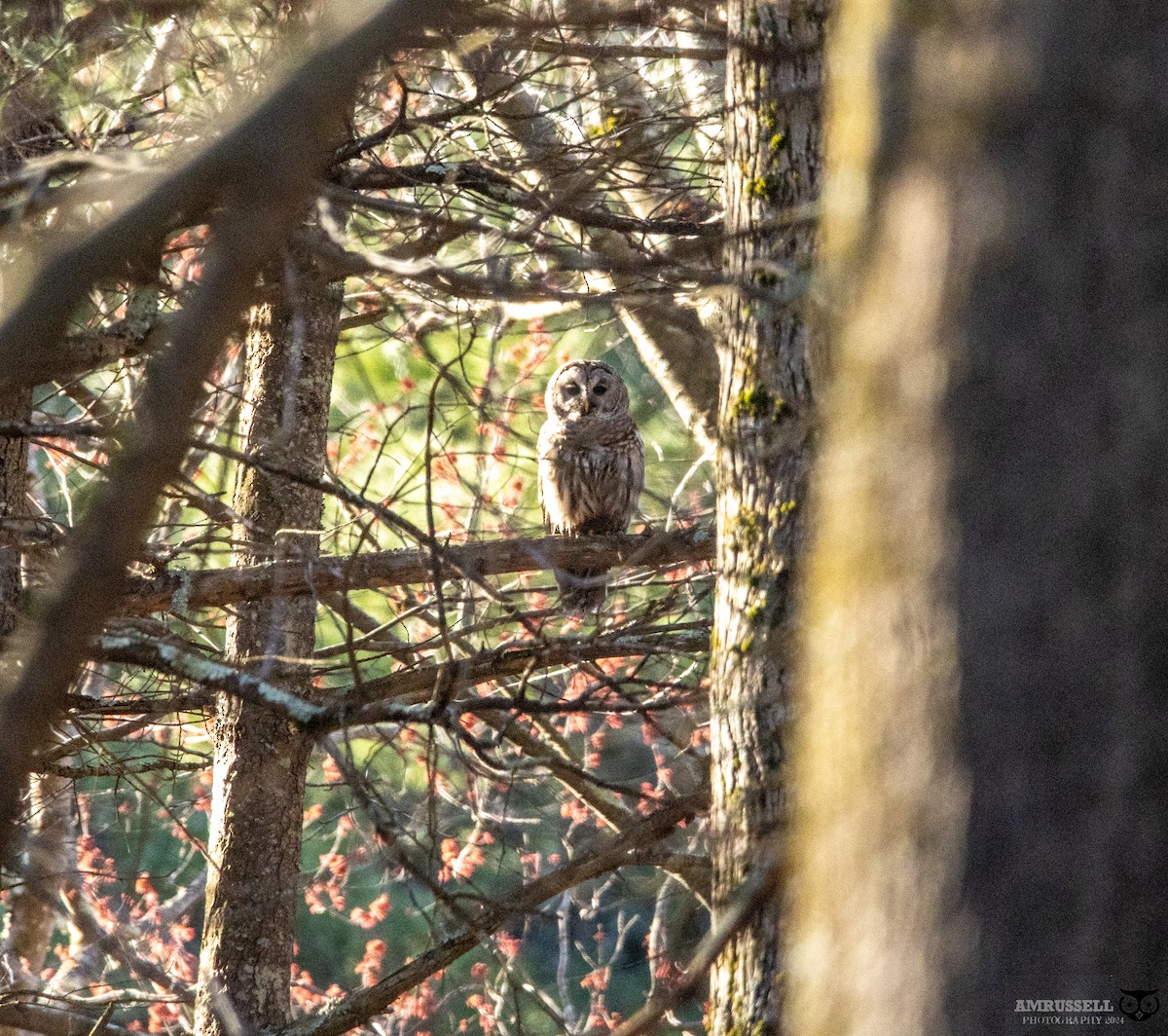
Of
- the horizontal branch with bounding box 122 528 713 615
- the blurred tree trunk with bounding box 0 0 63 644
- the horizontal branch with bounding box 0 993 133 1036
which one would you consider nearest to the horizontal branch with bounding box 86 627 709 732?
the horizontal branch with bounding box 122 528 713 615

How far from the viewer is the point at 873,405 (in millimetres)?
1773

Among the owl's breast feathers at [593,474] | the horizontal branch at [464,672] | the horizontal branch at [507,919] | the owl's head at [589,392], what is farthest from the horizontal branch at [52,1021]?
the owl's head at [589,392]

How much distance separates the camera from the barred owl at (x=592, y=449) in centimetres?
751

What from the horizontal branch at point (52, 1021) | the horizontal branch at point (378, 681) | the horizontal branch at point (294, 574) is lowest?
the horizontal branch at point (52, 1021)

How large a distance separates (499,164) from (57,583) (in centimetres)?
296

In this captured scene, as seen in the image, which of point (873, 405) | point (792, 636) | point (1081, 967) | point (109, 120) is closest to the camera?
point (1081, 967)

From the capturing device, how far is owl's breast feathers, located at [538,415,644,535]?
7520mm

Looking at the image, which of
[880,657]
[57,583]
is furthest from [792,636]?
[57,583]

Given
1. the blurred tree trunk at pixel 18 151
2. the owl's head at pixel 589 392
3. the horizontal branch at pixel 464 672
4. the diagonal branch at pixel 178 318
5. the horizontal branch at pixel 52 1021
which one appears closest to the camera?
the diagonal branch at pixel 178 318

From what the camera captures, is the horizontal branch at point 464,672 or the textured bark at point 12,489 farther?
the textured bark at point 12,489

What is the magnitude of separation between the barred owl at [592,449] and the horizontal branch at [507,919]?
142 inches

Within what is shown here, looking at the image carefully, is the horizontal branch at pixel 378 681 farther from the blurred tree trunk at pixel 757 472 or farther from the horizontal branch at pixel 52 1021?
the horizontal branch at pixel 52 1021

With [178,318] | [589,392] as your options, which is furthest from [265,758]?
[178,318]

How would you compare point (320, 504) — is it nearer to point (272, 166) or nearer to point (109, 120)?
point (109, 120)
